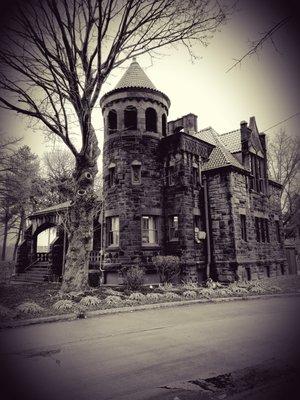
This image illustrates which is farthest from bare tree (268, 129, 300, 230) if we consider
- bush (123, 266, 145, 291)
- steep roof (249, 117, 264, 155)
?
bush (123, 266, 145, 291)

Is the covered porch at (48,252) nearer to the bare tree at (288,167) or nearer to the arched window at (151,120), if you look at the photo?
the arched window at (151,120)

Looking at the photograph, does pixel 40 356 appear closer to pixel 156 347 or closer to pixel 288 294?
pixel 156 347

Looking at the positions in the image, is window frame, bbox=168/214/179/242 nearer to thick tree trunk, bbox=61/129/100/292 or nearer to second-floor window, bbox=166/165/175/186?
second-floor window, bbox=166/165/175/186

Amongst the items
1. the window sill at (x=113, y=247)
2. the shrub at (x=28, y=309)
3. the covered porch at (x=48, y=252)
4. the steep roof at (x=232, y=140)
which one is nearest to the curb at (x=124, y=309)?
the shrub at (x=28, y=309)

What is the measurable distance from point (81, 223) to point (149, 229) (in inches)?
277

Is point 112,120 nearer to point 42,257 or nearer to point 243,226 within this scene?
point 243,226

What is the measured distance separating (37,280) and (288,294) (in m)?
16.0

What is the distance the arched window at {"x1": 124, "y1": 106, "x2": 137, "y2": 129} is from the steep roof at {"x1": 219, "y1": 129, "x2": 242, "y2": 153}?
305 inches

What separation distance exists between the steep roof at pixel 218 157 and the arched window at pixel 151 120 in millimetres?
4561

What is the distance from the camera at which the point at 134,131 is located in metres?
19.4

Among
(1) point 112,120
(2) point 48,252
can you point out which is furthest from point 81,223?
(1) point 112,120

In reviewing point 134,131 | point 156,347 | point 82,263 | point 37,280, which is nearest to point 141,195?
point 134,131

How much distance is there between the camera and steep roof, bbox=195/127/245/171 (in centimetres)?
1969

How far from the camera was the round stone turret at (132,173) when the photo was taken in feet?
58.9
